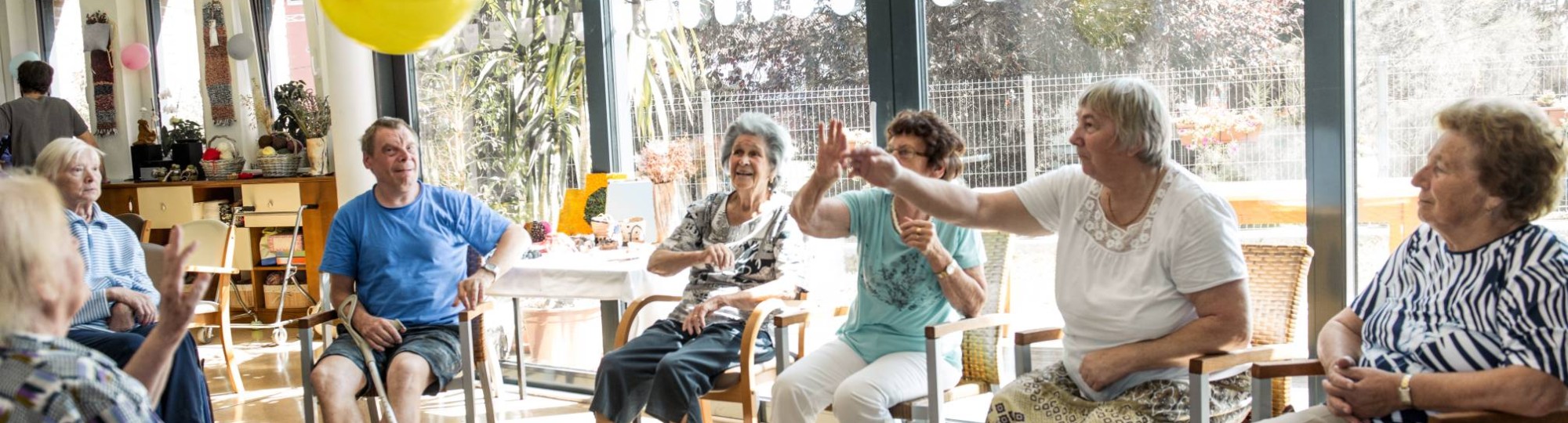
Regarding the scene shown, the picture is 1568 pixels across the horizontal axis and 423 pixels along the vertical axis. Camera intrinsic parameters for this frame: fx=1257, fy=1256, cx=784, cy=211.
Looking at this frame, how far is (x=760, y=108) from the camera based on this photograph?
443cm

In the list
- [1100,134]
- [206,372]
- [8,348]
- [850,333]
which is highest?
[1100,134]

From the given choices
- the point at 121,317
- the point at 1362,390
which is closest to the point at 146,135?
the point at 121,317

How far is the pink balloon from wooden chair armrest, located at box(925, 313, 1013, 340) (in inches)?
265

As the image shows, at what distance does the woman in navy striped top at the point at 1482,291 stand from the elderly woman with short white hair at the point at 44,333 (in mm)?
2018

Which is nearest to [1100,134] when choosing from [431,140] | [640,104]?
[640,104]

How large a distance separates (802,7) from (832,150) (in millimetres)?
1572

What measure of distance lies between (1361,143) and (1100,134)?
1136mm

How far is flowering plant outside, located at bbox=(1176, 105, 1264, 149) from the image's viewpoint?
340cm

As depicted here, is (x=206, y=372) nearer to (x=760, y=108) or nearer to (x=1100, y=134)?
(x=760, y=108)

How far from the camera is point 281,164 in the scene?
690 cm

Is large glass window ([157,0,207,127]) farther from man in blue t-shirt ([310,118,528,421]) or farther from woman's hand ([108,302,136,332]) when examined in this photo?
man in blue t-shirt ([310,118,528,421])

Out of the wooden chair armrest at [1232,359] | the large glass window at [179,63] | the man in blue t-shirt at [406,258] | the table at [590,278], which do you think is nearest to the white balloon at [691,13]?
the table at [590,278]

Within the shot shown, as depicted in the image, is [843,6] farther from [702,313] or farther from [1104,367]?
[1104,367]

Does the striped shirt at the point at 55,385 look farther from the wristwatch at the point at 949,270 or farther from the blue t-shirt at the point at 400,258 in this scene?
the blue t-shirt at the point at 400,258
